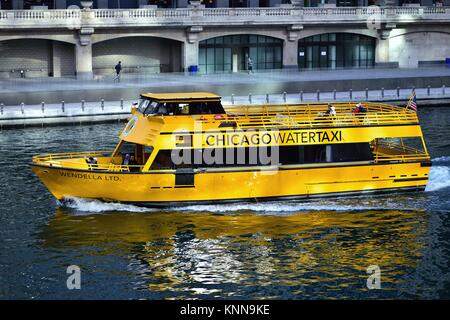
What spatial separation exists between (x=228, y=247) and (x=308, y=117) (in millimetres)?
9576

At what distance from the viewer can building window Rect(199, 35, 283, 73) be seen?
3679 inches

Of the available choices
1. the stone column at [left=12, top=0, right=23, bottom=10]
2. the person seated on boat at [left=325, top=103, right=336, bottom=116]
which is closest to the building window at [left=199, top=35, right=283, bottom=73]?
the stone column at [left=12, top=0, right=23, bottom=10]

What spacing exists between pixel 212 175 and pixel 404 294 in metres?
12.5

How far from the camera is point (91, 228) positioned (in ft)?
132

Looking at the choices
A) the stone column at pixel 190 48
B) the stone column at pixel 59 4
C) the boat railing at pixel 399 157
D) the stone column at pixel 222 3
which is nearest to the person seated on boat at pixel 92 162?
the boat railing at pixel 399 157

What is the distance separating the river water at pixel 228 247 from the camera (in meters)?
33.2

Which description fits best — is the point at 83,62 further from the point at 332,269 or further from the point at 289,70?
the point at 332,269

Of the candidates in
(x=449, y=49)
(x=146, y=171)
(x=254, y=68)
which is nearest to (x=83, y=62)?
(x=254, y=68)

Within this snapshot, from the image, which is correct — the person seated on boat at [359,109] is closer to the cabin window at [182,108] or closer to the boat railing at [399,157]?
the boat railing at [399,157]

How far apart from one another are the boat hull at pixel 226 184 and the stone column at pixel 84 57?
43996 mm

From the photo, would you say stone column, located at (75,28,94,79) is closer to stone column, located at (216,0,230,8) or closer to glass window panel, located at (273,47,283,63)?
stone column, located at (216,0,230,8)

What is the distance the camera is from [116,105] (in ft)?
236

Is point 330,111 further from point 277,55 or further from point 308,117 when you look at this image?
point 277,55

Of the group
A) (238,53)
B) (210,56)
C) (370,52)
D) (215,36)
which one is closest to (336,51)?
(370,52)
